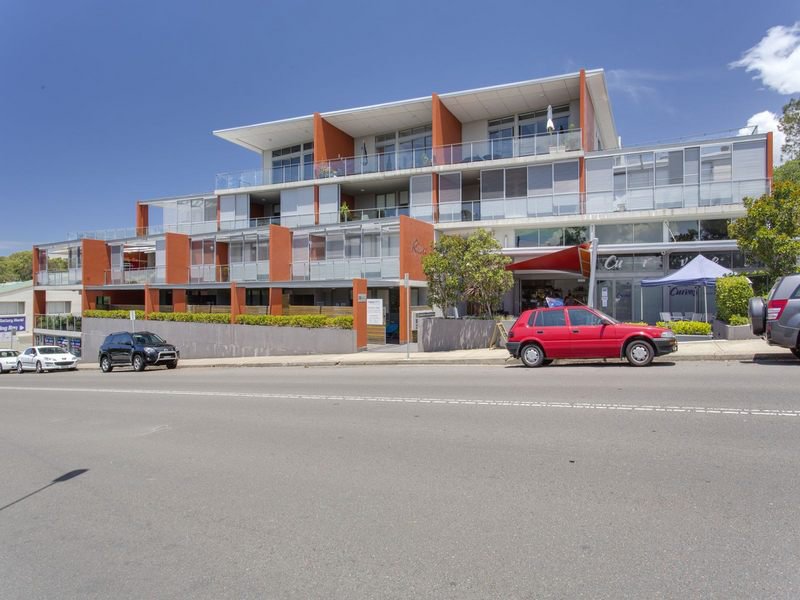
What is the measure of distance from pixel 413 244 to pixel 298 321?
6.74 metres

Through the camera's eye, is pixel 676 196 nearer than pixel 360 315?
No

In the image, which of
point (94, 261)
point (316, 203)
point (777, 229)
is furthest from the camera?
point (94, 261)

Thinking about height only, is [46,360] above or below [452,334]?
below

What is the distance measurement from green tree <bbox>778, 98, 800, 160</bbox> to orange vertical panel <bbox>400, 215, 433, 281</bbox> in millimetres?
33608

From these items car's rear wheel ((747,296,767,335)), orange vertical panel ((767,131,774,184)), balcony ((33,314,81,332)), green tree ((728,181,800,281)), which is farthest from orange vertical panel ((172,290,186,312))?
orange vertical panel ((767,131,774,184))

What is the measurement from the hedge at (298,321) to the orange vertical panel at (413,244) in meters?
3.81

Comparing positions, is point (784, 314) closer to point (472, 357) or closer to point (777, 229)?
point (777, 229)

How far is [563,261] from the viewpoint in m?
22.5

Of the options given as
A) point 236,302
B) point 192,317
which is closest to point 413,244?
point 236,302

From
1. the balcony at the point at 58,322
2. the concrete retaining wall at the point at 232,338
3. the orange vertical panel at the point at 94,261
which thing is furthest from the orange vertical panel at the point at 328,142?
the balcony at the point at 58,322

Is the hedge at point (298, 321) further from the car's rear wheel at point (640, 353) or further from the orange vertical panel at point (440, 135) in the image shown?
the car's rear wheel at point (640, 353)

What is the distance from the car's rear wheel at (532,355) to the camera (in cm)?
1439

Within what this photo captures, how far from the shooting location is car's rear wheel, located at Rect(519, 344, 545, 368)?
14391 mm

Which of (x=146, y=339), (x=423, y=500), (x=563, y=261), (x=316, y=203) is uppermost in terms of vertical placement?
(x=316, y=203)
